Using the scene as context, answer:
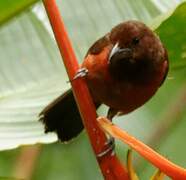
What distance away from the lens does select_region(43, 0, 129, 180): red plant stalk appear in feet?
2.02

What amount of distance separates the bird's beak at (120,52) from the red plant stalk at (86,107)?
0.55 m

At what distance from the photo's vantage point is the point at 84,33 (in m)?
1.13

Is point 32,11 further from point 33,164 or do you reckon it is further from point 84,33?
point 33,164

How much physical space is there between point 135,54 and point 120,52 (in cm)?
4

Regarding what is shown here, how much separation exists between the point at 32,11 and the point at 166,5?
0.82 feet

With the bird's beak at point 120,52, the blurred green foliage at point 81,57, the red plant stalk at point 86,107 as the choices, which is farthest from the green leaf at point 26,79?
the red plant stalk at point 86,107

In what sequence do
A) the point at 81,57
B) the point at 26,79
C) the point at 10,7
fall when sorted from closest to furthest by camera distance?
the point at 10,7 → the point at 26,79 → the point at 81,57

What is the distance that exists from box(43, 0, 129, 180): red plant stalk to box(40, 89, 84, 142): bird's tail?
45cm

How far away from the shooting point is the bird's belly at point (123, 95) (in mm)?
1218

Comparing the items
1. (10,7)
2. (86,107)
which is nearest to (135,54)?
(10,7)

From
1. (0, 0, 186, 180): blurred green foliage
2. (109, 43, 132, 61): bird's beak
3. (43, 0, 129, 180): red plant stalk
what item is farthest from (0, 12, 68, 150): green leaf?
(43, 0, 129, 180): red plant stalk

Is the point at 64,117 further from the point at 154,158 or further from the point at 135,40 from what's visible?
the point at 154,158

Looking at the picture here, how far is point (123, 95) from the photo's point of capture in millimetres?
1233

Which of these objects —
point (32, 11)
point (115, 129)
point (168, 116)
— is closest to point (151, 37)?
point (168, 116)
